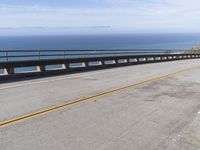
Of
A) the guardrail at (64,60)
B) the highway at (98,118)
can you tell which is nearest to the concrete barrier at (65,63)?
the guardrail at (64,60)

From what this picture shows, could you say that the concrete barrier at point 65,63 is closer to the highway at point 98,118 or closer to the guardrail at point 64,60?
the guardrail at point 64,60

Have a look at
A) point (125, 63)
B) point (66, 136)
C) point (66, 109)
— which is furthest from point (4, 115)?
point (125, 63)

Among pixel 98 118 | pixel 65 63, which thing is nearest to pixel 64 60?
pixel 65 63

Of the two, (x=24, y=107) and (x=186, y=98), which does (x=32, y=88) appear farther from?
(x=186, y=98)

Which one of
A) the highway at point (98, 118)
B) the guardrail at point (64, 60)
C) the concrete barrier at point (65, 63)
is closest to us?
the highway at point (98, 118)

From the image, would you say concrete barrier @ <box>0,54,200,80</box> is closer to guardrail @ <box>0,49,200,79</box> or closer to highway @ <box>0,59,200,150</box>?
guardrail @ <box>0,49,200,79</box>

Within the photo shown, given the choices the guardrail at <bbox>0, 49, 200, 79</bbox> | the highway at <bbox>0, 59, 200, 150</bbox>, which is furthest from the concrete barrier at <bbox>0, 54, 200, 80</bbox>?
the highway at <bbox>0, 59, 200, 150</bbox>

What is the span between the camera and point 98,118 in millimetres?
7020

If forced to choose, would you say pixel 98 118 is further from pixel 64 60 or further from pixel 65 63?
pixel 64 60

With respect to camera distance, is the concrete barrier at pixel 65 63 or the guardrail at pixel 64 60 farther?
the guardrail at pixel 64 60

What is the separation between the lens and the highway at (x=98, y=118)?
5391 millimetres

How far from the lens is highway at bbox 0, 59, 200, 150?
5.39 m

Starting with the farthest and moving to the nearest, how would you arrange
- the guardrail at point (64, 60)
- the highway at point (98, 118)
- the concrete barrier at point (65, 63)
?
the guardrail at point (64, 60), the concrete barrier at point (65, 63), the highway at point (98, 118)

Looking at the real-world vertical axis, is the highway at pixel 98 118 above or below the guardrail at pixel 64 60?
below
